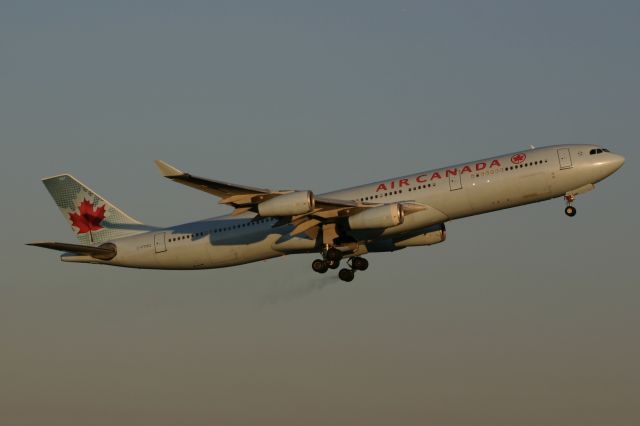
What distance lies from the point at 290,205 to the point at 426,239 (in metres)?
10.4

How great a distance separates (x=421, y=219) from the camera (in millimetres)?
62969

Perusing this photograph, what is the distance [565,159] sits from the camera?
206ft

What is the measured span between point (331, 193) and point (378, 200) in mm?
3279

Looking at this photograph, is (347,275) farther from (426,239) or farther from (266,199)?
(266,199)

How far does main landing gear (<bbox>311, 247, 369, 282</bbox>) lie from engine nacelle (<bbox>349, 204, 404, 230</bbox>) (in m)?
3.35

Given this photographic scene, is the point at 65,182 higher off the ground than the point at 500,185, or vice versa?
the point at 65,182

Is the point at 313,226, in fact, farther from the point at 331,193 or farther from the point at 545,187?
the point at 545,187

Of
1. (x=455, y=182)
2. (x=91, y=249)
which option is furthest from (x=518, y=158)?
(x=91, y=249)

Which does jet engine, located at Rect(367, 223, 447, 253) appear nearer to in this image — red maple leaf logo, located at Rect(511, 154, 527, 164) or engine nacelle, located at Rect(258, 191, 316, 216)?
red maple leaf logo, located at Rect(511, 154, 527, 164)

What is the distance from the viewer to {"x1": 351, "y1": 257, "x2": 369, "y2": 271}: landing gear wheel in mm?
69812

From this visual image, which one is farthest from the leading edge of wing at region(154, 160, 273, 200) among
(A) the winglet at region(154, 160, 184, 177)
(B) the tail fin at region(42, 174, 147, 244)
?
(B) the tail fin at region(42, 174, 147, 244)

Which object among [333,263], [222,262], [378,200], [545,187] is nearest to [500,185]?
[545,187]

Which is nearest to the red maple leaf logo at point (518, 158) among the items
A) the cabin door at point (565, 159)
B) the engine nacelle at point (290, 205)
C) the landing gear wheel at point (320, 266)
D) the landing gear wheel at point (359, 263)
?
the cabin door at point (565, 159)

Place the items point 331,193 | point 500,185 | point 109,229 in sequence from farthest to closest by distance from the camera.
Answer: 1. point 109,229
2. point 331,193
3. point 500,185
